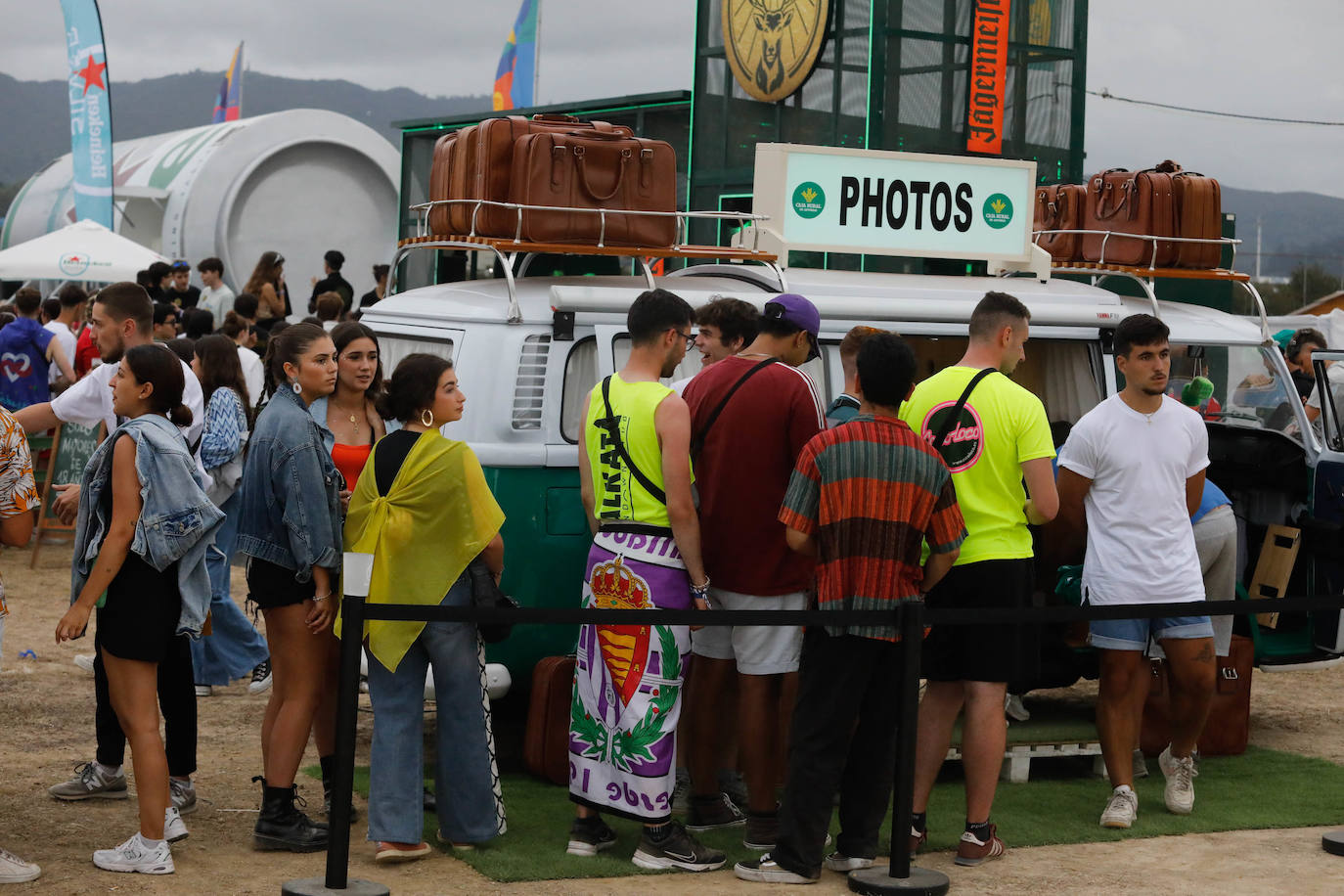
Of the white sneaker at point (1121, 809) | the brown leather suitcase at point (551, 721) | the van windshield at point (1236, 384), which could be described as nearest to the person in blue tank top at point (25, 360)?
the brown leather suitcase at point (551, 721)

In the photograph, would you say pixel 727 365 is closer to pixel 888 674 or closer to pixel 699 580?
pixel 699 580

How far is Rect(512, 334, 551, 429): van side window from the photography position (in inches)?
247

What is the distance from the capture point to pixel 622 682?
17.6 feet

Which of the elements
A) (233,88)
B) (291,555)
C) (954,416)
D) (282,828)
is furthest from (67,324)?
(233,88)


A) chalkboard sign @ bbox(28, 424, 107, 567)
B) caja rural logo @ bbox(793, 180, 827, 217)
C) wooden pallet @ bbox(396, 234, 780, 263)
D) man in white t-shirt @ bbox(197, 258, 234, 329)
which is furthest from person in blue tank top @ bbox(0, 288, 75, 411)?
A: caja rural logo @ bbox(793, 180, 827, 217)

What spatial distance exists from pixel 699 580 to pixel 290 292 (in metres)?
15.9

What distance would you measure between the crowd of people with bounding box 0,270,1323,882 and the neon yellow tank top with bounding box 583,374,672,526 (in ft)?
0.03

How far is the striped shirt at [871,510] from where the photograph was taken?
16.5 feet

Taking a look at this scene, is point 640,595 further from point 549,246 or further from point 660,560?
point 549,246

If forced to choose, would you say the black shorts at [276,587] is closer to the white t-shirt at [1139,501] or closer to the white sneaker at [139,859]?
the white sneaker at [139,859]

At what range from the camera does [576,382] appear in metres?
6.42

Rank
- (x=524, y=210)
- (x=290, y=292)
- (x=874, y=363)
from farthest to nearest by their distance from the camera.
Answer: (x=290, y=292) → (x=524, y=210) → (x=874, y=363)

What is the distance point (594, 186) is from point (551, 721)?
7.20ft

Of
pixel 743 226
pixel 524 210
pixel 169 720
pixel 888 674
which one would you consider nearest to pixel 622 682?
pixel 888 674
